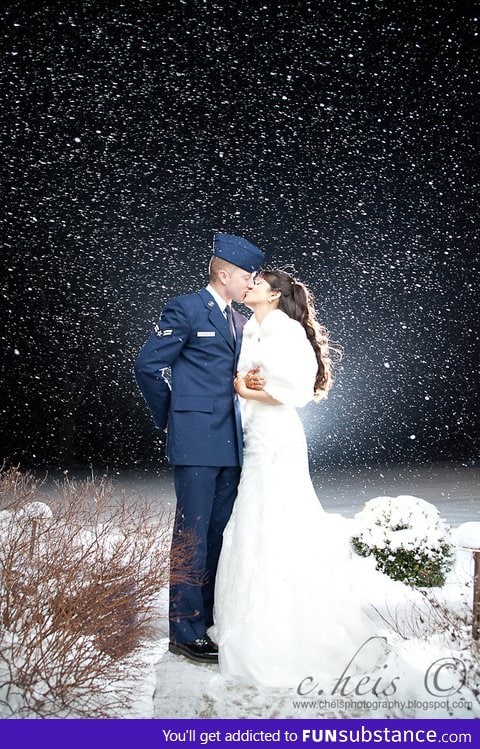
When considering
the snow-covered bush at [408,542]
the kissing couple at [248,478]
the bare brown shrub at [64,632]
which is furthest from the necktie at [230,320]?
the snow-covered bush at [408,542]

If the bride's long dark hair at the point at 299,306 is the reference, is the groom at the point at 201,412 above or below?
below

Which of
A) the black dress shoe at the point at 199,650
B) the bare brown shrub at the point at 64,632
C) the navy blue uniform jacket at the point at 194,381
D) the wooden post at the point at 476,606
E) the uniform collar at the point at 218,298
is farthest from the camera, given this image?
the uniform collar at the point at 218,298

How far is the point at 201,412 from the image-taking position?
336 cm

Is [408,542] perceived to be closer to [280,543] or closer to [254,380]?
[280,543]

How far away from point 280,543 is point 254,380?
752mm

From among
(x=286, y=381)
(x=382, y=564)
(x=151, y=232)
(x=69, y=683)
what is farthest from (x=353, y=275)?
(x=69, y=683)

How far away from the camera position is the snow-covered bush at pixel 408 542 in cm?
480

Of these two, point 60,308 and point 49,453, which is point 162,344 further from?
point 49,453

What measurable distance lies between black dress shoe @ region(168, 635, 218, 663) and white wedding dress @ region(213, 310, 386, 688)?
9 cm

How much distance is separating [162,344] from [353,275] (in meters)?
10.2

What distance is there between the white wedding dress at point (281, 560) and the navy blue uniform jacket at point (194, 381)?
112 mm

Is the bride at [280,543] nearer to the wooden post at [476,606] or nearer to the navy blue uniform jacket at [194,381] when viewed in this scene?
the navy blue uniform jacket at [194,381]

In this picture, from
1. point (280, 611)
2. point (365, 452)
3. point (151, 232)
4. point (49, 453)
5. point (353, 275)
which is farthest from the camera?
point (365, 452)

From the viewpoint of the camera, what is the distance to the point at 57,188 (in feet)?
38.0
